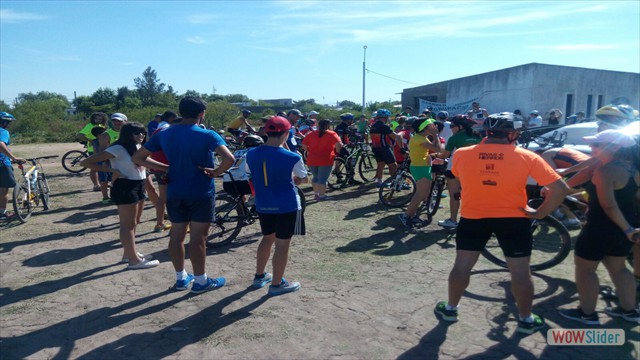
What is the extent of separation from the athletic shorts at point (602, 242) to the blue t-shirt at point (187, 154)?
3387 mm

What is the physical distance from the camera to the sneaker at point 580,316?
356 centimetres

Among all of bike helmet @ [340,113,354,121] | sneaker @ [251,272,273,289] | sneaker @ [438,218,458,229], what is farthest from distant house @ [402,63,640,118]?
sneaker @ [251,272,273,289]

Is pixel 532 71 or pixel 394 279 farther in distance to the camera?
pixel 532 71

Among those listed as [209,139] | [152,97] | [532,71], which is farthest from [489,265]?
[152,97]

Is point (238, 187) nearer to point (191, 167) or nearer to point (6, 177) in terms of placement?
point (191, 167)

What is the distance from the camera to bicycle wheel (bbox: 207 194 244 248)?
587cm

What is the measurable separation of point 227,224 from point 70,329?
266cm

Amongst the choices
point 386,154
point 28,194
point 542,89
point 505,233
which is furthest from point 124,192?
point 542,89

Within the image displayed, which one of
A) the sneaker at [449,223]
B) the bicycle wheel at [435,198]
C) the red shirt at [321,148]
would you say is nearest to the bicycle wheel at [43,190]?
the red shirt at [321,148]

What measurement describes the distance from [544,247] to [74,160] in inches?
529

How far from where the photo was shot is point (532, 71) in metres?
21.0

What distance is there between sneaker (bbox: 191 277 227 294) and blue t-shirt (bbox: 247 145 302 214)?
1.07 meters

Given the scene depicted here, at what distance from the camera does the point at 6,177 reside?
7207 mm

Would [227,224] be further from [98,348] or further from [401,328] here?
[401,328]
